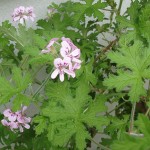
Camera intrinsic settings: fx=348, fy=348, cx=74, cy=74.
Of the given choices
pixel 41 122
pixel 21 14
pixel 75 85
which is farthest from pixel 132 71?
pixel 21 14

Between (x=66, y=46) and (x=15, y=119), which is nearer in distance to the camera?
(x=66, y=46)

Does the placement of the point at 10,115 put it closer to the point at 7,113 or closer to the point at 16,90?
the point at 7,113

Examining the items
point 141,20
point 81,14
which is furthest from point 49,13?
point 141,20

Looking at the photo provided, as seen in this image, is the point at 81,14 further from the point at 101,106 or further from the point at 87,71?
the point at 101,106

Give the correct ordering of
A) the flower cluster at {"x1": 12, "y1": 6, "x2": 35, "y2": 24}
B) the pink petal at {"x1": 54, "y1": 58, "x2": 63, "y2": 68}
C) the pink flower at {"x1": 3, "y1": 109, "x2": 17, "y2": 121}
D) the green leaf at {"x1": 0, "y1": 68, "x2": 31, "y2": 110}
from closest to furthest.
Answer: the pink petal at {"x1": 54, "y1": 58, "x2": 63, "y2": 68}
the green leaf at {"x1": 0, "y1": 68, "x2": 31, "y2": 110}
the pink flower at {"x1": 3, "y1": 109, "x2": 17, "y2": 121}
the flower cluster at {"x1": 12, "y1": 6, "x2": 35, "y2": 24}

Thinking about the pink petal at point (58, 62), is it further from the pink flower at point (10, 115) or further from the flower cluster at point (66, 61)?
the pink flower at point (10, 115)

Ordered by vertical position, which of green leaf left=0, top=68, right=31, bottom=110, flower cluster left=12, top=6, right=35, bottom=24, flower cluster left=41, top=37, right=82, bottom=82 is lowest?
green leaf left=0, top=68, right=31, bottom=110

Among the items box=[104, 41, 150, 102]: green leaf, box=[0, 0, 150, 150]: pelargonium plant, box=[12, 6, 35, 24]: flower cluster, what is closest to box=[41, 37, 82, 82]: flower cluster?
box=[0, 0, 150, 150]: pelargonium plant

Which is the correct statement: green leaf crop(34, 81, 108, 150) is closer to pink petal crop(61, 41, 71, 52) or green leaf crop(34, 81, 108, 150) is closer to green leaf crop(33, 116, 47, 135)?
green leaf crop(33, 116, 47, 135)

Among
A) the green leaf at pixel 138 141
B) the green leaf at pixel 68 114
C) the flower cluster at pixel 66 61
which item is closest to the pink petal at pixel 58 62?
the flower cluster at pixel 66 61

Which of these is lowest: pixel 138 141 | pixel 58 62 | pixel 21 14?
pixel 138 141

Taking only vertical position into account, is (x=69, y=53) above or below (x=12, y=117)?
above
